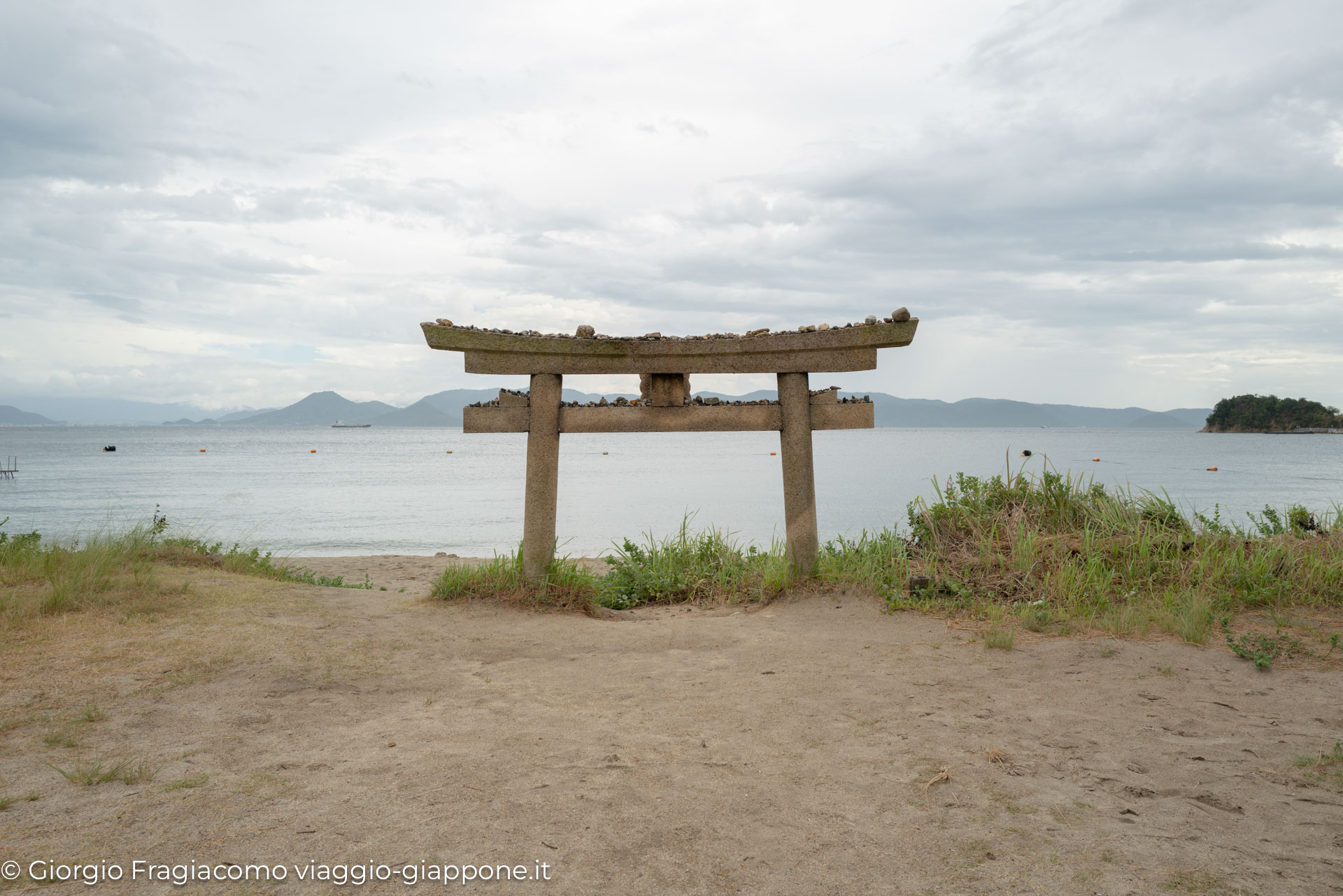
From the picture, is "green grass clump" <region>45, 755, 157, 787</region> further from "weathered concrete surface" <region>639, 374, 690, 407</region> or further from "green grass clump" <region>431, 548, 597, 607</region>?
"weathered concrete surface" <region>639, 374, 690, 407</region>

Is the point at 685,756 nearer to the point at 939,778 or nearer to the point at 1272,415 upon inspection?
the point at 939,778

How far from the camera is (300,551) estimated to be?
1411 centimetres

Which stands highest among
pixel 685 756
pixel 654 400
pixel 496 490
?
pixel 654 400

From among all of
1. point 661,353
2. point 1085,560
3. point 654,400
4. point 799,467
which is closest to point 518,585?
point 654,400

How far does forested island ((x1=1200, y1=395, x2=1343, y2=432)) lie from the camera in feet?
247

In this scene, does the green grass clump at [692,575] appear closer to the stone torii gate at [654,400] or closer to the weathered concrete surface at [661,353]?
the stone torii gate at [654,400]

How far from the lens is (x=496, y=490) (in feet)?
84.7

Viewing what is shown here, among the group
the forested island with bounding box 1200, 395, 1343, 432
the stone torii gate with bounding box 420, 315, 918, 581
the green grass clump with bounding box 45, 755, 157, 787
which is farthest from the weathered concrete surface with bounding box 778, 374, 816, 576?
the forested island with bounding box 1200, 395, 1343, 432

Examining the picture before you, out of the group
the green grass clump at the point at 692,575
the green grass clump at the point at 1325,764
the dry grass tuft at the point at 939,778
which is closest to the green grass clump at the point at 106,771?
the dry grass tuft at the point at 939,778

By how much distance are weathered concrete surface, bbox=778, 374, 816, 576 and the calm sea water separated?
2436 millimetres

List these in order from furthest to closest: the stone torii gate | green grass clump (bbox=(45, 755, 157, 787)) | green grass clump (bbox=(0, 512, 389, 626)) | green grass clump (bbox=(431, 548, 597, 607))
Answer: the stone torii gate → green grass clump (bbox=(431, 548, 597, 607)) → green grass clump (bbox=(0, 512, 389, 626)) → green grass clump (bbox=(45, 755, 157, 787))

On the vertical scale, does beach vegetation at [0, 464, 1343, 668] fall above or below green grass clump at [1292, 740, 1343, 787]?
above

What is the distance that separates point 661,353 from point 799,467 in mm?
1737

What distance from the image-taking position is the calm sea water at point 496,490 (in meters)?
16.0
